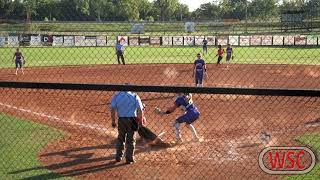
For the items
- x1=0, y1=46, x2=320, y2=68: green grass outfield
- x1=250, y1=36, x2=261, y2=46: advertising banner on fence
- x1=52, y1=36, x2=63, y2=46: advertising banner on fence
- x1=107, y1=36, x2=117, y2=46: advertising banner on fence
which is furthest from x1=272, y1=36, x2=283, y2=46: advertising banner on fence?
x1=52, y1=36, x2=63, y2=46: advertising banner on fence

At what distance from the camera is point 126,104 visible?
9211 mm

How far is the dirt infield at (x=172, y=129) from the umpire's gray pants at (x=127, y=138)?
25 cm

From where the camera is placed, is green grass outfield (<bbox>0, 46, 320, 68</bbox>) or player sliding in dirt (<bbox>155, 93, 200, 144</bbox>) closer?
player sliding in dirt (<bbox>155, 93, 200, 144</bbox>)

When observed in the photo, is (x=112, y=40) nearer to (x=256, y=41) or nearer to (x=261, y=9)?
(x=256, y=41)

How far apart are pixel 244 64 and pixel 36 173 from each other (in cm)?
2271

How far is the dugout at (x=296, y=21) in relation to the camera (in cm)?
3306

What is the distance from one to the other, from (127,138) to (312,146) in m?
4.28

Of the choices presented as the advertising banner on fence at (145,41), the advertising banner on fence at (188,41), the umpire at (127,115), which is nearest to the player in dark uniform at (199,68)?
the umpire at (127,115)

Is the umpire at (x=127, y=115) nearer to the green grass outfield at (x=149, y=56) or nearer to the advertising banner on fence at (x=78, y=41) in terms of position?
the green grass outfield at (x=149, y=56)

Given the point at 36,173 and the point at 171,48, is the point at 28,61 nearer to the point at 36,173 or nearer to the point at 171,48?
the point at 171,48

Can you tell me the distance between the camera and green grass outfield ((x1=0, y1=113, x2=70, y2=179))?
841 cm

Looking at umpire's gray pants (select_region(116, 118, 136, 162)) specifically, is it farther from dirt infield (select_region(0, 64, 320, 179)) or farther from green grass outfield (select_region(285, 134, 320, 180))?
green grass outfield (select_region(285, 134, 320, 180))

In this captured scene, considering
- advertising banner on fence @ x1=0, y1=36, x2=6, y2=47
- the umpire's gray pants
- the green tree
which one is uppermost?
the green tree

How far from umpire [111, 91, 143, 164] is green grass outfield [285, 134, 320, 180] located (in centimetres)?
332
